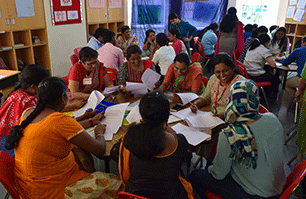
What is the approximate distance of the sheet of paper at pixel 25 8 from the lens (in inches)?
174

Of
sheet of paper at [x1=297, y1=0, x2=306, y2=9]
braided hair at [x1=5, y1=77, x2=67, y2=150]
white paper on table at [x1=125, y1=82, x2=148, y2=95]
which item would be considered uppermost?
sheet of paper at [x1=297, y1=0, x2=306, y2=9]

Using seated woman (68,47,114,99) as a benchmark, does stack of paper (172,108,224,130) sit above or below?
below

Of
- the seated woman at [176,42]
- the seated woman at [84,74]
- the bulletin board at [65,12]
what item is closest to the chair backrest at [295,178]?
the seated woman at [84,74]

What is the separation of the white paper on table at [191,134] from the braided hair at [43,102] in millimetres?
870

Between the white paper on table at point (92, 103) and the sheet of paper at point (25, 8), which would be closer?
the white paper on table at point (92, 103)

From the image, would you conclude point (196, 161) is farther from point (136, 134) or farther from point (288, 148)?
point (136, 134)

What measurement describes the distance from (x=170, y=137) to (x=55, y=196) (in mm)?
789

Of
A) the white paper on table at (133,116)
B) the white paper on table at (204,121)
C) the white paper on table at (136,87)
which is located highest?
the white paper on table at (136,87)

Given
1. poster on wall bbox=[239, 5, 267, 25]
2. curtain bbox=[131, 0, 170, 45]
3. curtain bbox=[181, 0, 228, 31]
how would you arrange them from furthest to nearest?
curtain bbox=[181, 0, 228, 31]
poster on wall bbox=[239, 5, 267, 25]
curtain bbox=[131, 0, 170, 45]

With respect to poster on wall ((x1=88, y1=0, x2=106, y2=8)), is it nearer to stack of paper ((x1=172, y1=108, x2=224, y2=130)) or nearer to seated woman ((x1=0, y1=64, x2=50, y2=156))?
seated woman ((x1=0, y1=64, x2=50, y2=156))

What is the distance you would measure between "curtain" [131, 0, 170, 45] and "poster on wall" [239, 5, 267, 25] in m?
2.64

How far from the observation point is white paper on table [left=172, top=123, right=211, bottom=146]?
169 cm

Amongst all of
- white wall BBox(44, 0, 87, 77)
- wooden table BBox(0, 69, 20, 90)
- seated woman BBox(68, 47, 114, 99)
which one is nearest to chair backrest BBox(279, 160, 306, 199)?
seated woman BBox(68, 47, 114, 99)

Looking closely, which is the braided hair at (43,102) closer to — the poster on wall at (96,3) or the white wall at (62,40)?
the white wall at (62,40)
